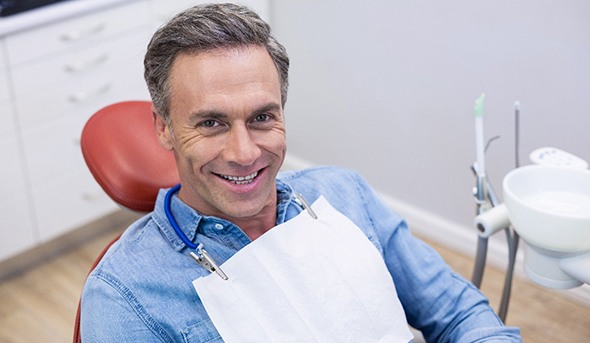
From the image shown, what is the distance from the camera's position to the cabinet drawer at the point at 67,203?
247 centimetres

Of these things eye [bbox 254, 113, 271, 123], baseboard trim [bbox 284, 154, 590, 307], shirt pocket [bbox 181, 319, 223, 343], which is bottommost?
baseboard trim [bbox 284, 154, 590, 307]

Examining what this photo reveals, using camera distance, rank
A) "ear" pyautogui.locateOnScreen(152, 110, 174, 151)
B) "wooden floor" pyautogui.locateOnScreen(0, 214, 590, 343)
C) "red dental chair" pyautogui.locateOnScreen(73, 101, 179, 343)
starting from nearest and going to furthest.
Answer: "ear" pyautogui.locateOnScreen(152, 110, 174, 151) < "red dental chair" pyautogui.locateOnScreen(73, 101, 179, 343) < "wooden floor" pyautogui.locateOnScreen(0, 214, 590, 343)

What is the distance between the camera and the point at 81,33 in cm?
237

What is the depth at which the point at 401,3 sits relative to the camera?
2.40m

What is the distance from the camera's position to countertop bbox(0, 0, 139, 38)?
221cm

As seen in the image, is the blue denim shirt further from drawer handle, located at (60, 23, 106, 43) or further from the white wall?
drawer handle, located at (60, 23, 106, 43)

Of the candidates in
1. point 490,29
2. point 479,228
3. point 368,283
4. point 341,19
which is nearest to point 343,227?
point 368,283

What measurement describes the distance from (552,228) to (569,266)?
0.09m

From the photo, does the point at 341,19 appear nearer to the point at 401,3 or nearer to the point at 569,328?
the point at 401,3

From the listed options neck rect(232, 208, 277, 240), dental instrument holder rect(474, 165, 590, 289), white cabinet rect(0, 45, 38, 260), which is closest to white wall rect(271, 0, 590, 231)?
dental instrument holder rect(474, 165, 590, 289)

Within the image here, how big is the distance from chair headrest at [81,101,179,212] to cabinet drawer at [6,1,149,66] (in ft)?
2.90

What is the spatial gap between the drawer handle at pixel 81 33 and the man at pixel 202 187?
3.78 feet

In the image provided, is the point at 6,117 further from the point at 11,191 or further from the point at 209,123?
the point at 209,123

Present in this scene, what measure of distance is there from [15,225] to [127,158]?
3.76 feet
